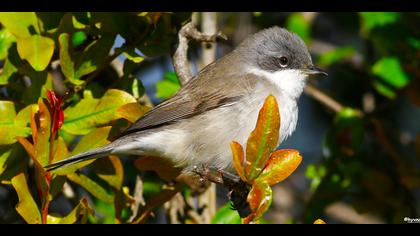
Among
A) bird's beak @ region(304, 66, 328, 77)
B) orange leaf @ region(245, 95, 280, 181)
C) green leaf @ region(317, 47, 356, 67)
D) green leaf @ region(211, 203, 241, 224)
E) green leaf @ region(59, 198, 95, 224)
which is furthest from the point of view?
green leaf @ region(317, 47, 356, 67)

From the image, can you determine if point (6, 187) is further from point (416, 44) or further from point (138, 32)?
point (416, 44)

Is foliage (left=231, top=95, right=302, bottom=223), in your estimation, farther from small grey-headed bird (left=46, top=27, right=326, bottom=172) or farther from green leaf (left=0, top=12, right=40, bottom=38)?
green leaf (left=0, top=12, right=40, bottom=38)

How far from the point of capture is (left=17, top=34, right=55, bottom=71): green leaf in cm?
290

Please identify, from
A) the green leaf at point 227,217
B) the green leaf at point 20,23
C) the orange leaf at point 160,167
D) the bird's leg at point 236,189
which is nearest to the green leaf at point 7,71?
the green leaf at point 20,23

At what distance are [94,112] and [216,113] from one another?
71 centimetres

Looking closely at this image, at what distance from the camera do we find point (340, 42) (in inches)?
227

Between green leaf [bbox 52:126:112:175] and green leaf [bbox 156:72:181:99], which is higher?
green leaf [bbox 52:126:112:175]

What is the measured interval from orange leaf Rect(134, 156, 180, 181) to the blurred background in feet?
0.84

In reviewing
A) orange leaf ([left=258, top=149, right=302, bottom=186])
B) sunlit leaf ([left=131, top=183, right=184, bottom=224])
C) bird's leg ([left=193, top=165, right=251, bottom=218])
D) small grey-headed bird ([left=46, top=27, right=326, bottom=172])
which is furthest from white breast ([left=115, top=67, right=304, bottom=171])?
orange leaf ([left=258, top=149, right=302, bottom=186])

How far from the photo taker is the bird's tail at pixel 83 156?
107 inches

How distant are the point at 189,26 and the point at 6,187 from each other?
65.8 inches
